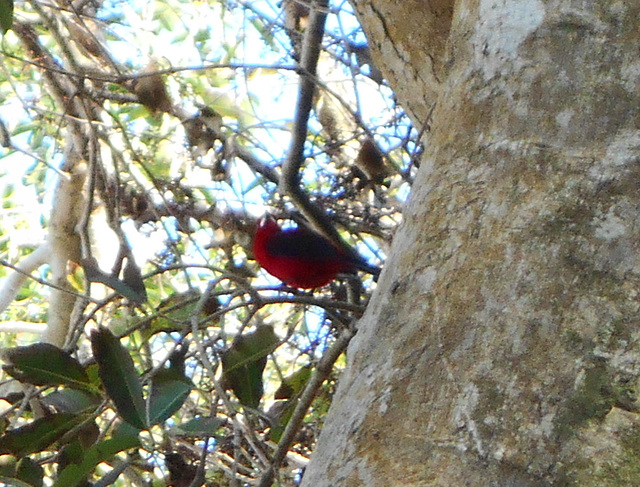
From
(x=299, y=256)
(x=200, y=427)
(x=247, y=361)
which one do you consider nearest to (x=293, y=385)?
(x=247, y=361)

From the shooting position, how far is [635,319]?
0.95 metres

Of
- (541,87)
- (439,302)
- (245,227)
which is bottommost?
(439,302)

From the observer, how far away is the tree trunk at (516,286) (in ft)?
2.91

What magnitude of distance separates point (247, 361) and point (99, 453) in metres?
0.39

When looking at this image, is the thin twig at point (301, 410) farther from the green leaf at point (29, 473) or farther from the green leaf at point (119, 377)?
the green leaf at point (29, 473)

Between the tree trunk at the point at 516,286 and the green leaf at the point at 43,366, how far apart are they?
848mm

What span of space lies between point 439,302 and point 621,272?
0.74 ft

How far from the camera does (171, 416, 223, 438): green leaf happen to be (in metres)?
1.56

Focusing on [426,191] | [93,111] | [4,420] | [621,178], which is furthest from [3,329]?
[621,178]

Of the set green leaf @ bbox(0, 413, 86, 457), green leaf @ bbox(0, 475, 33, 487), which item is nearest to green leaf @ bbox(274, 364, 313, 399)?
green leaf @ bbox(0, 413, 86, 457)

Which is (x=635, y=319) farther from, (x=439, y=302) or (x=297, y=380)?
(x=297, y=380)

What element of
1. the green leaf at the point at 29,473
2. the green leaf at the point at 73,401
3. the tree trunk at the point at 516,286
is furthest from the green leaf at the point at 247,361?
the tree trunk at the point at 516,286

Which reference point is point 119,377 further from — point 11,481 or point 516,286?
point 516,286

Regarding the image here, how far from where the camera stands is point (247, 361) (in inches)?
72.6
